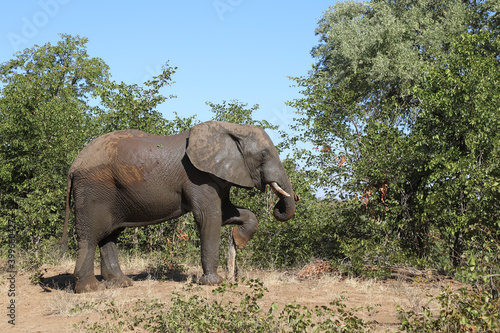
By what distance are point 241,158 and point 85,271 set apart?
355 centimetres

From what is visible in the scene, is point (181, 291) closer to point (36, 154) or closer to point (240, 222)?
point (240, 222)

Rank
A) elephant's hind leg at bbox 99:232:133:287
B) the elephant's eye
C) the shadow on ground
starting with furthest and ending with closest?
the shadow on ground, elephant's hind leg at bbox 99:232:133:287, the elephant's eye

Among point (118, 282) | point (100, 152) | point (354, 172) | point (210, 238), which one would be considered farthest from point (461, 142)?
point (118, 282)

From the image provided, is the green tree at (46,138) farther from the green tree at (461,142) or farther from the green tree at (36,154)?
the green tree at (461,142)

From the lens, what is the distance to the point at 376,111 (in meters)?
16.2

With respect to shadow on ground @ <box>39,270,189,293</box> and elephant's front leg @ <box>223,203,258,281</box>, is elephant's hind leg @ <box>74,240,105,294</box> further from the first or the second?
elephant's front leg @ <box>223,203,258,281</box>

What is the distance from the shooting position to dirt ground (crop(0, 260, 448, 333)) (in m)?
7.91

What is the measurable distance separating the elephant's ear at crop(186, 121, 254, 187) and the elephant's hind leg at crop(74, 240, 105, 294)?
8.61 ft

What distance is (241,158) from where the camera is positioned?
32.3 feet

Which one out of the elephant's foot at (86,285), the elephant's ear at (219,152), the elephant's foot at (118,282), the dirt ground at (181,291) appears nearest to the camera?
the dirt ground at (181,291)

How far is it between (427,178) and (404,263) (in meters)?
1.87

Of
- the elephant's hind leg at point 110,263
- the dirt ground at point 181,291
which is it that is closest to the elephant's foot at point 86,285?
the dirt ground at point 181,291

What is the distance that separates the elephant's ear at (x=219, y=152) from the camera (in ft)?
31.4

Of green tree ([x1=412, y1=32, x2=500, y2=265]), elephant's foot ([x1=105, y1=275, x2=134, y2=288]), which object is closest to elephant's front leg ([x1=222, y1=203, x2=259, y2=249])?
elephant's foot ([x1=105, y1=275, x2=134, y2=288])
